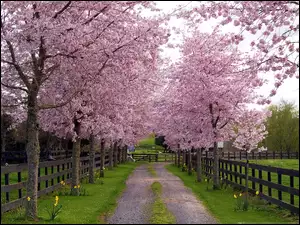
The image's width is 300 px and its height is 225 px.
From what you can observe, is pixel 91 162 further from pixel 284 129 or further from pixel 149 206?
pixel 284 129

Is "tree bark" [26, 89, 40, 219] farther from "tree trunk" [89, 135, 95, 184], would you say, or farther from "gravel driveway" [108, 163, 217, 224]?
"tree trunk" [89, 135, 95, 184]

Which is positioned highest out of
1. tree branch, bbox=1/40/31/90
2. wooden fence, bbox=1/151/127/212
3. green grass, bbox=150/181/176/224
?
tree branch, bbox=1/40/31/90

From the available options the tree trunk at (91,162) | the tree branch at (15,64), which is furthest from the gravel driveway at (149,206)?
the tree trunk at (91,162)

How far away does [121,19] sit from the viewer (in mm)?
12867

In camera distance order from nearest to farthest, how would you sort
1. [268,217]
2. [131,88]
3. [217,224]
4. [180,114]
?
[217,224] < [268,217] < [131,88] < [180,114]

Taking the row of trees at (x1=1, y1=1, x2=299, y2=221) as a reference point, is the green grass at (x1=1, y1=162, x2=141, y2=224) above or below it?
below

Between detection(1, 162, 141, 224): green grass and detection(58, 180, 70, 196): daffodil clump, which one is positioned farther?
detection(58, 180, 70, 196): daffodil clump

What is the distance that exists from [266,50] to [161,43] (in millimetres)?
3279

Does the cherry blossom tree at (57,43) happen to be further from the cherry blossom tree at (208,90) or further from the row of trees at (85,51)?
the cherry blossom tree at (208,90)

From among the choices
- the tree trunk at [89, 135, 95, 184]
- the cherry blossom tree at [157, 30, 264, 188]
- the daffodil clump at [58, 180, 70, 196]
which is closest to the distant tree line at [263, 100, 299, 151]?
the cherry blossom tree at [157, 30, 264, 188]

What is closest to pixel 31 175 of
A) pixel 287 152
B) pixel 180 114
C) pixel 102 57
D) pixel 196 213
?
pixel 102 57

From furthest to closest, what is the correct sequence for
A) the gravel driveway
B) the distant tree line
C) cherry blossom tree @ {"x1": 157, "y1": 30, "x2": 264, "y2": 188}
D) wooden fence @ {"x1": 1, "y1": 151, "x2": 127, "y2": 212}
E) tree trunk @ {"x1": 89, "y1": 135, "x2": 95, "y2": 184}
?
the distant tree line
tree trunk @ {"x1": 89, "y1": 135, "x2": 95, "y2": 184}
cherry blossom tree @ {"x1": 157, "y1": 30, "x2": 264, "y2": 188}
wooden fence @ {"x1": 1, "y1": 151, "x2": 127, "y2": 212}
the gravel driveway

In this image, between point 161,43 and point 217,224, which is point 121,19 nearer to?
point 161,43

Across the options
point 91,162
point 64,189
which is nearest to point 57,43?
point 64,189
